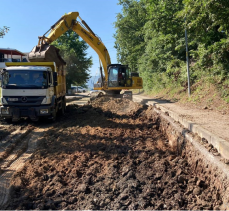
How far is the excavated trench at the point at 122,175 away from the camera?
4.01 meters

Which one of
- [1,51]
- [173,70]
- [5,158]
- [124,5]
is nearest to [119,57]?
[124,5]

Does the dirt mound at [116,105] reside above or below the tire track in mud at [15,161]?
above

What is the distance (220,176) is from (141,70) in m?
30.9

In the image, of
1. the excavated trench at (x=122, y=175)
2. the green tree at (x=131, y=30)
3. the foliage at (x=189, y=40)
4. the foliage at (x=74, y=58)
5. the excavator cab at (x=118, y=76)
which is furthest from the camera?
the foliage at (x=74, y=58)

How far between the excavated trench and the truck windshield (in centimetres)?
344

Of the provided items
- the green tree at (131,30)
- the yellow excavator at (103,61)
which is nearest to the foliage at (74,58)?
the green tree at (131,30)

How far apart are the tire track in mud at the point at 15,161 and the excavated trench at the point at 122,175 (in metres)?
0.16

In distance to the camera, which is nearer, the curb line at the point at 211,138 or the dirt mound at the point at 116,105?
the curb line at the point at 211,138

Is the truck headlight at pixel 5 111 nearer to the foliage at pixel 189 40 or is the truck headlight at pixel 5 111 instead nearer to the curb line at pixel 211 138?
the curb line at pixel 211 138

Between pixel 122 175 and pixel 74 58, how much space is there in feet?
131

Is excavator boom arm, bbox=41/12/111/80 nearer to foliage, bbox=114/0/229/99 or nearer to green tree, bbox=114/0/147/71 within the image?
foliage, bbox=114/0/229/99

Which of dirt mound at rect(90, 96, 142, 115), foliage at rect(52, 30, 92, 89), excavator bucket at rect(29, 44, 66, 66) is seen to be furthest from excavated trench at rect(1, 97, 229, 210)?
foliage at rect(52, 30, 92, 89)

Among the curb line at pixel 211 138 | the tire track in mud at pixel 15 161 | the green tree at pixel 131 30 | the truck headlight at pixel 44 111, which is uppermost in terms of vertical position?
the green tree at pixel 131 30

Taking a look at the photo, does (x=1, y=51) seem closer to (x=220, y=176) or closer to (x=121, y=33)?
(x=121, y=33)
